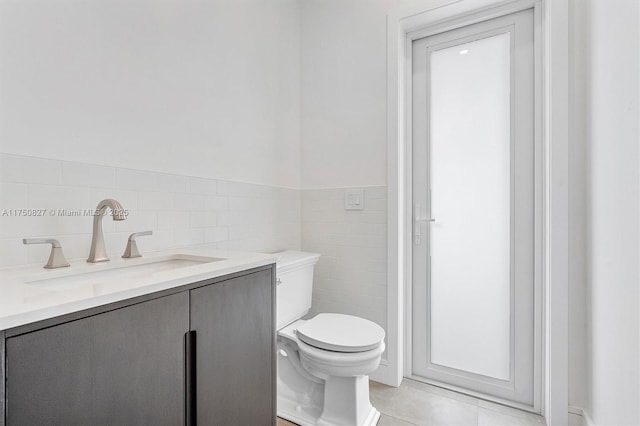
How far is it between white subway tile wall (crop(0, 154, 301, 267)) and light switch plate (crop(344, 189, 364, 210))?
430 millimetres

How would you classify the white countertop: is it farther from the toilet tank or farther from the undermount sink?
the toilet tank

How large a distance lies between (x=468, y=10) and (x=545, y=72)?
53 cm

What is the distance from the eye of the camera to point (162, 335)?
78cm

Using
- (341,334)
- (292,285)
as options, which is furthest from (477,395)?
(292,285)

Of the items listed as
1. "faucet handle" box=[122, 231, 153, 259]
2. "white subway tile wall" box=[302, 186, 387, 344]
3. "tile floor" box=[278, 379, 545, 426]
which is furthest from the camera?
"white subway tile wall" box=[302, 186, 387, 344]

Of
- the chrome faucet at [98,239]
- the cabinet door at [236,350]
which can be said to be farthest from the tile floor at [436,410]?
the chrome faucet at [98,239]

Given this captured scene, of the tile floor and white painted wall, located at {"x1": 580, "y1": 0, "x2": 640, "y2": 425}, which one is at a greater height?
white painted wall, located at {"x1": 580, "y1": 0, "x2": 640, "y2": 425}

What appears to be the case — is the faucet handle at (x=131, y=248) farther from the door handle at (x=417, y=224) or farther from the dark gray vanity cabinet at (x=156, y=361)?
the door handle at (x=417, y=224)

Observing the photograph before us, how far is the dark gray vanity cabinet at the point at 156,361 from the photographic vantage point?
0.58m

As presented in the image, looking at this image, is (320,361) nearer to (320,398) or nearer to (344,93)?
(320,398)

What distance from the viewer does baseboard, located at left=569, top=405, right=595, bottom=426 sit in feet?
4.62

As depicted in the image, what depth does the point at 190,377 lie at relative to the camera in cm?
86

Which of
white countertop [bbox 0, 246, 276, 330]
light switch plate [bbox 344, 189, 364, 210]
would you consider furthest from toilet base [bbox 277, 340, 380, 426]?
light switch plate [bbox 344, 189, 364, 210]

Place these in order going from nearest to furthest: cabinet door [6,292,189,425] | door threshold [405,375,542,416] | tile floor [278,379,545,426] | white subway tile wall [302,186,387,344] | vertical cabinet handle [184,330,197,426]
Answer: cabinet door [6,292,189,425]
vertical cabinet handle [184,330,197,426]
tile floor [278,379,545,426]
door threshold [405,375,542,416]
white subway tile wall [302,186,387,344]
